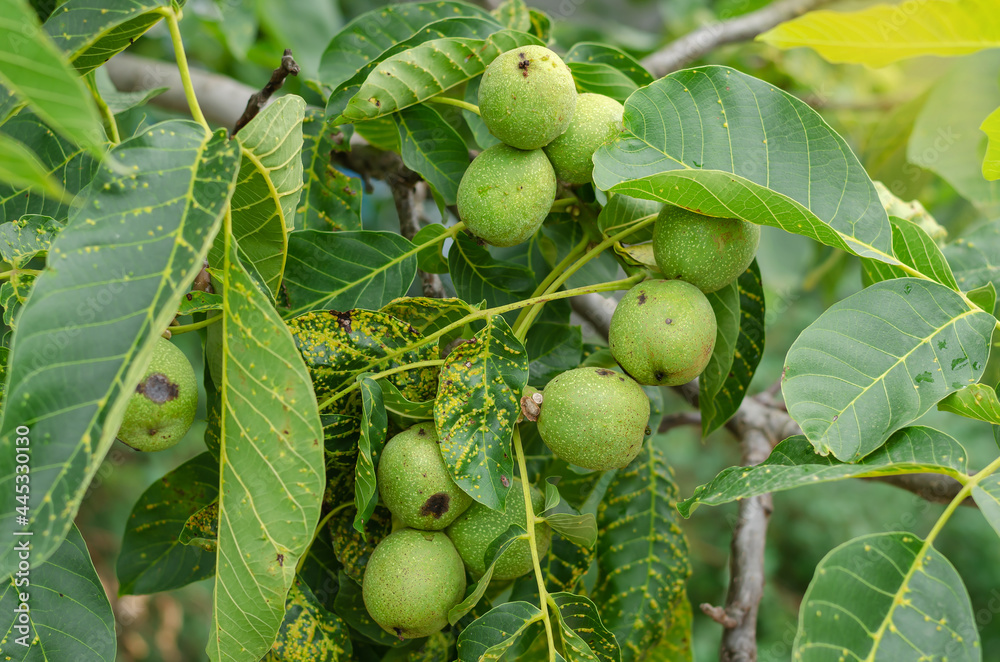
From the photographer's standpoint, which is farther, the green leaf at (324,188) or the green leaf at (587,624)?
the green leaf at (324,188)

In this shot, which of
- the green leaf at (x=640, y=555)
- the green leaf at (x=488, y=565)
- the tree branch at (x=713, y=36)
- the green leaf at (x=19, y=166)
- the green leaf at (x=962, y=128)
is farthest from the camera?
the tree branch at (x=713, y=36)

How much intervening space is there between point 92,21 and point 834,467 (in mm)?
573

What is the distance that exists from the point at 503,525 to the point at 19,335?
36 cm

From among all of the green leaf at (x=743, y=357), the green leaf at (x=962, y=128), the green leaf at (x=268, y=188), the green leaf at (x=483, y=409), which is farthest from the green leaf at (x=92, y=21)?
the green leaf at (x=962, y=128)

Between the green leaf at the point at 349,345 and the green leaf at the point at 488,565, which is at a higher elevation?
the green leaf at the point at 349,345

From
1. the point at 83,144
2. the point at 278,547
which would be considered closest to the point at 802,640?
the point at 278,547

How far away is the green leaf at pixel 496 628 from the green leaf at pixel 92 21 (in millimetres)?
500

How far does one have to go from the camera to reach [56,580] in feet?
1.65

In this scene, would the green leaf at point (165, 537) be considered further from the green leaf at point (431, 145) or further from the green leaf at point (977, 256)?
the green leaf at point (977, 256)

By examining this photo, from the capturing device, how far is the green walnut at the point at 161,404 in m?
0.49

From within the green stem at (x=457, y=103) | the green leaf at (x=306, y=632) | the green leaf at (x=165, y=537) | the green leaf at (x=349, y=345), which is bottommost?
the green leaf at (x=165, y=537)

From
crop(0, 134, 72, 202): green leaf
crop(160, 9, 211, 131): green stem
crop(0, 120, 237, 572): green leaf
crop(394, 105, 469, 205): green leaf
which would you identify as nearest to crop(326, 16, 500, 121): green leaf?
crop(394, 105, 469, 205): green leaf

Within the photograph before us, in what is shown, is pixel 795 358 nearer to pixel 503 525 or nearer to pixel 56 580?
pixel 503 525

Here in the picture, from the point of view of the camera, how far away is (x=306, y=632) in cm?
54
